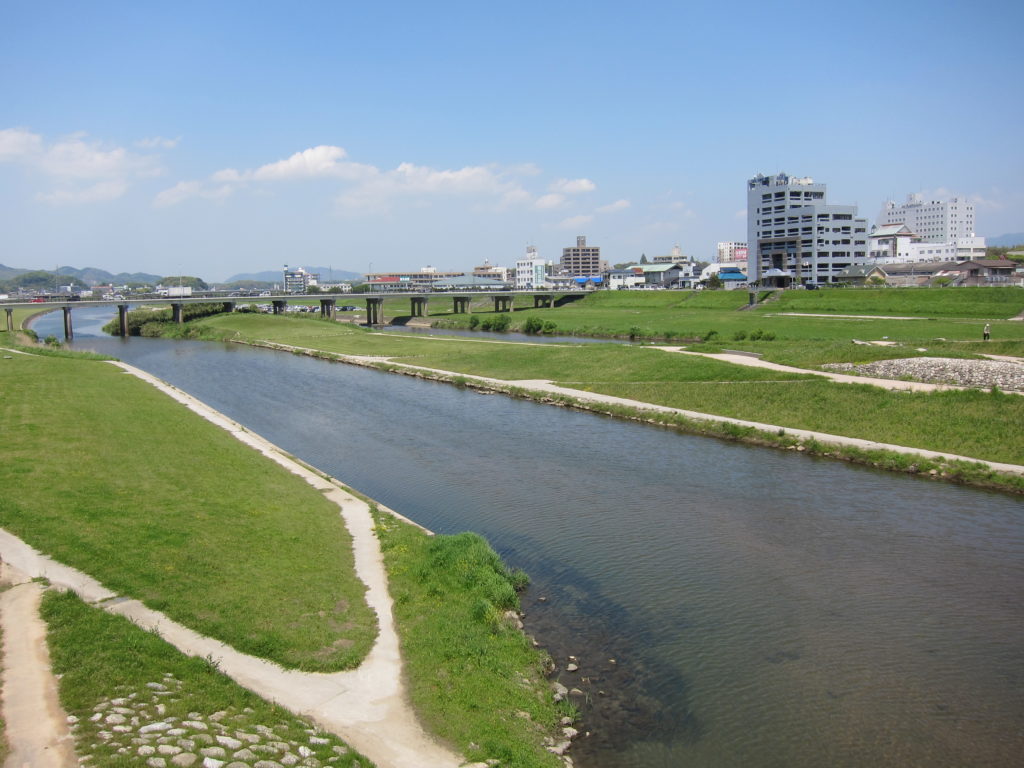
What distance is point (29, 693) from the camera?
879cm

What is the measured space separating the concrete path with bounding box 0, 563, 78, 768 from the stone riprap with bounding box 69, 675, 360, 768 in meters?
0.19

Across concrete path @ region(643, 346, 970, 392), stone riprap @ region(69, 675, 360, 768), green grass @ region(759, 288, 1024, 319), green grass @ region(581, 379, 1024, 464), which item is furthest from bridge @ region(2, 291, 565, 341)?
stone riprap @ region(69, 675, 360, 768)

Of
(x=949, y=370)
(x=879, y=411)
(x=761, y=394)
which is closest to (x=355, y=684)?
(x=879, y=411)

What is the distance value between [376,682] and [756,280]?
12109 centimetres

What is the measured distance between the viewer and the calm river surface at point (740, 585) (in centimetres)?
1072

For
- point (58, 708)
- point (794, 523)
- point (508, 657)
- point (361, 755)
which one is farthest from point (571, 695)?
point (794, 523)

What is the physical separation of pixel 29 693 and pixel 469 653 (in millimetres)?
5745

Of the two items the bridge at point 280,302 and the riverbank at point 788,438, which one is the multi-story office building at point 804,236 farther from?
the riverbank at point 788,438

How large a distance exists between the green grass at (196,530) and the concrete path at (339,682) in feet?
0.73

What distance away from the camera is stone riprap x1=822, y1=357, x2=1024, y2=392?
31.1 meters

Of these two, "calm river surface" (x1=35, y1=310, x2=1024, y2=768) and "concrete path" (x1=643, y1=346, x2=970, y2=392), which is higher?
"concrete path" (x1=643, y1=346, x2=970, y2=392)

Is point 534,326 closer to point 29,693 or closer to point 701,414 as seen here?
point 701,414

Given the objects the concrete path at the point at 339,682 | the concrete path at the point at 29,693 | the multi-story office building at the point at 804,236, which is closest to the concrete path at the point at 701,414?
the concrete path at the point at 339,682

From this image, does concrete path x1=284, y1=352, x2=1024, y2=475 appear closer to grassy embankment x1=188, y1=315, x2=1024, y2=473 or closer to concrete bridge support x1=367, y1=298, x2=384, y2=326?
grassy embankment x1=188, y1=315, x2=1024, y2=473
